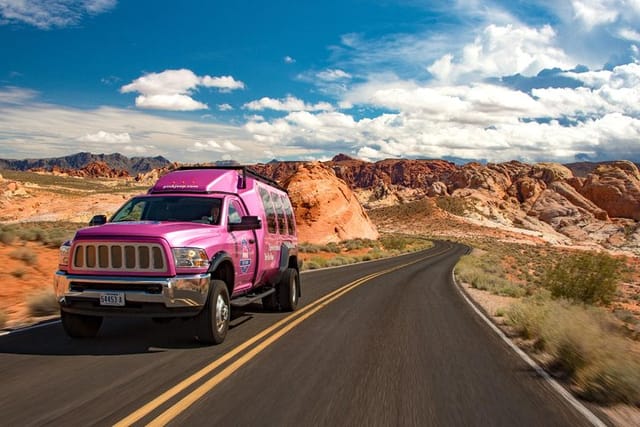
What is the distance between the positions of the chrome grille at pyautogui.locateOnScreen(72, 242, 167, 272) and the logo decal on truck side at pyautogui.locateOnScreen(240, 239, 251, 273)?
6.32 ft

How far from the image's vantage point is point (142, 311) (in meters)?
6.69

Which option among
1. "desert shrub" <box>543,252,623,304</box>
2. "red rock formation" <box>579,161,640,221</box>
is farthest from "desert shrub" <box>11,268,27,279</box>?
"red rock formation" <box>579,161,640,221</box>

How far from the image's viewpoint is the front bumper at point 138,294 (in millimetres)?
6668

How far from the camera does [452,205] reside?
462ft

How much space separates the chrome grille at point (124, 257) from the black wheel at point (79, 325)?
978 mm

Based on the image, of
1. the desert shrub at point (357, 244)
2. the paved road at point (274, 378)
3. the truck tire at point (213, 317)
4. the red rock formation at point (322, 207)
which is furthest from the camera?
the red rock formation at point (322, 207)

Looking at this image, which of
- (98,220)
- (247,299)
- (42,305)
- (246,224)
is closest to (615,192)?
(247,299)

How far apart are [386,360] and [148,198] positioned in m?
4.59

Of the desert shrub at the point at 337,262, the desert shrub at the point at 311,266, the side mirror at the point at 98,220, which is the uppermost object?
the side mirror at the point at 98,220

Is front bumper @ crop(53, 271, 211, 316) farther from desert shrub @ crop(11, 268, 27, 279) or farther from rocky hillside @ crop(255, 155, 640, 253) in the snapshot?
rocky hillside @ crop(255, 155, 640, 253)

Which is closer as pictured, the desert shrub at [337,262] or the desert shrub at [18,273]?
the desert shrub at [18,273]

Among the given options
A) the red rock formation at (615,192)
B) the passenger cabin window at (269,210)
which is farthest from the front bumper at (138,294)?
the red rock formation at (615,192)

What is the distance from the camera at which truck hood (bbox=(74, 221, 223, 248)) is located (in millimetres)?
6781

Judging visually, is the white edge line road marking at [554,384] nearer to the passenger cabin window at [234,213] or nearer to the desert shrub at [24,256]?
the passenger cabin window at [234,213]
